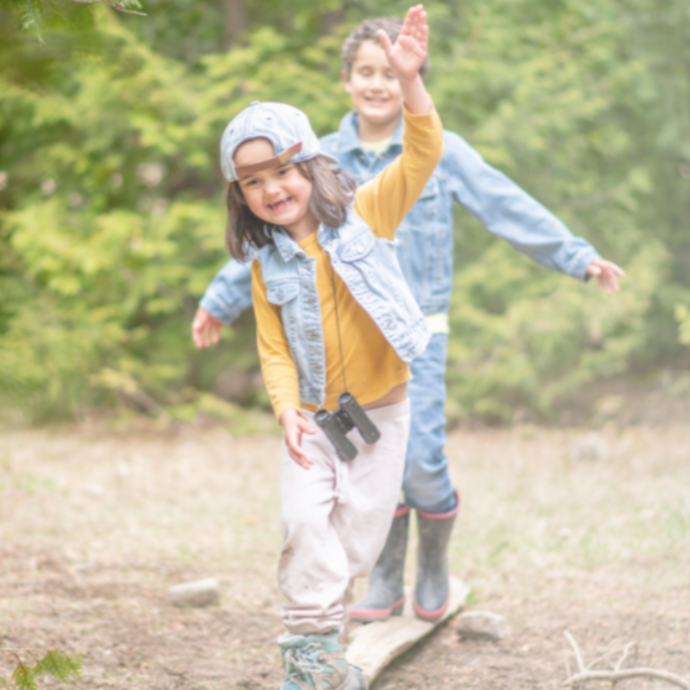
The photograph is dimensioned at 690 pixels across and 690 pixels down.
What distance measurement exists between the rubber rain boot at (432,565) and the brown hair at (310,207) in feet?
3.82

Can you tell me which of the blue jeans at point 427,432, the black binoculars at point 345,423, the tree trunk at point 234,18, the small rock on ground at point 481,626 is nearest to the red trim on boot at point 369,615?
the small rock on ground at point 481,626

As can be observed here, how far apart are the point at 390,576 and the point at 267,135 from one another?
1652 millimetres

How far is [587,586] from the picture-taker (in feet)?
10.9

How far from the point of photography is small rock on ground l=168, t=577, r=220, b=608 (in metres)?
3.07

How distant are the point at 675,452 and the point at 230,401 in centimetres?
361

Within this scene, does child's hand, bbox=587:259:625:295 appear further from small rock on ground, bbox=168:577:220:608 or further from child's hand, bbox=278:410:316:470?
small rock on ground, bbox=168:577:220:608

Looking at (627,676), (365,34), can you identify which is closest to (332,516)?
(627,676)

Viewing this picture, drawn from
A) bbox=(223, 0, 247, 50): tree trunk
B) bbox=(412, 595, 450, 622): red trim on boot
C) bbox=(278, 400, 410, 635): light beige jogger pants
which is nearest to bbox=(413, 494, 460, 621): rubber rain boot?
bbox=(412, 595, 450, 622): red trim on boot

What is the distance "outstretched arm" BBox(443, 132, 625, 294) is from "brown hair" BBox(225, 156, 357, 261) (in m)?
0.68

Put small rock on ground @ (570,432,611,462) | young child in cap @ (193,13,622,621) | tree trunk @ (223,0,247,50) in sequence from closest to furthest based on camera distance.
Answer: young child in cap @ (193,13,622,621)
small rock on ground @ (570,432,611,462)
tree trunk @ (223,0,247,50)

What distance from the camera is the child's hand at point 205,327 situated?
108 inches

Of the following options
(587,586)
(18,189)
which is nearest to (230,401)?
(18,189)

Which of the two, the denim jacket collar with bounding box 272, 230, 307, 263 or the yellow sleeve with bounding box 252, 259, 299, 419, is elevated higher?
the denim jacket collar with bounding box 272, 230, 307, 263

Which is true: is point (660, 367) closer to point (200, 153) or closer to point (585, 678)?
point (200, 153)
